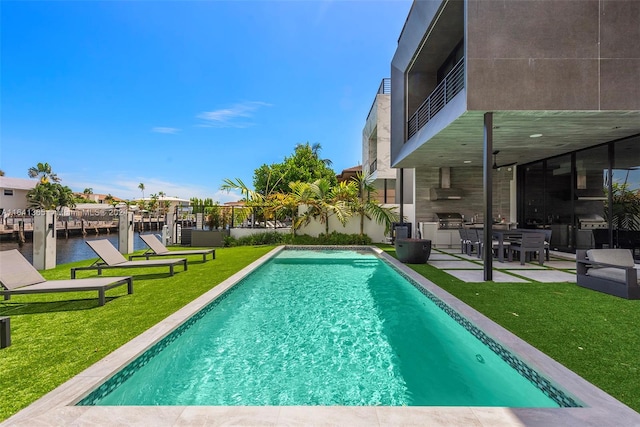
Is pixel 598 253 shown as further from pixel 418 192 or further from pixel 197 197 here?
pixel 197 197

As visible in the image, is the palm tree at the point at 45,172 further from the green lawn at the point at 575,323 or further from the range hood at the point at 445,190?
the green lawn at the point at 575,323

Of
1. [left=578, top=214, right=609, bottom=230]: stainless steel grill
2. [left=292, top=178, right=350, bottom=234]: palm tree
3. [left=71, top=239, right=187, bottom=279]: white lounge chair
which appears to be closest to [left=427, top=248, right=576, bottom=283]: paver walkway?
[left=578, top=214, right=609, bottom=230]: stainless steel grill

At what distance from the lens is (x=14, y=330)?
3.66m

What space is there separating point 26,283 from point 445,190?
1286 cm

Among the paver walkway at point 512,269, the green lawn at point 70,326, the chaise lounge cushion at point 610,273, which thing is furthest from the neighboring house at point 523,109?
the green lawn at point 70,326

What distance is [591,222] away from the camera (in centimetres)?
952

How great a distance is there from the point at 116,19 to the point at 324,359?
62.3ft

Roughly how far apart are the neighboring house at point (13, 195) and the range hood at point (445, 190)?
50.3 metres

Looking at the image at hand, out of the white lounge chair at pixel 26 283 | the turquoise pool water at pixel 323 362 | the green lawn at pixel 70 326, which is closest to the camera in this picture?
the green lawn at pixel 70 326

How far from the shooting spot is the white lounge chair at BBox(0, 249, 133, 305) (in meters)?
4.28

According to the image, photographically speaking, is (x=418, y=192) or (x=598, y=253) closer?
(x=598, y=253)

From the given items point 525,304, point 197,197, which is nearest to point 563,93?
point 525,304

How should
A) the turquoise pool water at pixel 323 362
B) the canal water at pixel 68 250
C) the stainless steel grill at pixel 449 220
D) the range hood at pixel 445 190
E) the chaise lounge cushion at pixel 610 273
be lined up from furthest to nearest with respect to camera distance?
the canal water at pixel 68 250
the range hood at pixel 445 190
the stainless steel grill at pixel 449 220
the chaise lounge cushion at pixel 610 273
the turquoise pool water at pixel 323 362

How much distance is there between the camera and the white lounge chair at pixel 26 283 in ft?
14.0
